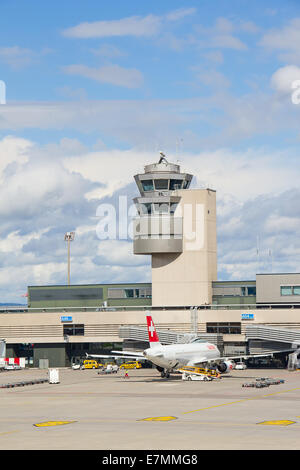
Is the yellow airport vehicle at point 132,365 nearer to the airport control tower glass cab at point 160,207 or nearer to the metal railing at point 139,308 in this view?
the metal railing at point 139,308

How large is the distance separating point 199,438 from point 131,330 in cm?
8753

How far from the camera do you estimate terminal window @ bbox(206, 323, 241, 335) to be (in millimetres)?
130375

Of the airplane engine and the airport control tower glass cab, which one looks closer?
the airplane engine

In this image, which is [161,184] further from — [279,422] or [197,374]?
[279,422]

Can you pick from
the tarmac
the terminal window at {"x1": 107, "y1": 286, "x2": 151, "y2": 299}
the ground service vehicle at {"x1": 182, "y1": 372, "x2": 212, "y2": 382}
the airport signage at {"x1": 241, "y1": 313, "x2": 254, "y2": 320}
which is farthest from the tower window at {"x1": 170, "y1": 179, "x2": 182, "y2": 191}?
the ground service vehicle at {"x1": 182, "y1": 372, "x2": 212, "y2": 382}

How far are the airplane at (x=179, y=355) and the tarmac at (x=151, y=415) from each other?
7.00 ft

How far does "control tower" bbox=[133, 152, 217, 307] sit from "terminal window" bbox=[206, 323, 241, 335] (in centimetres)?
560

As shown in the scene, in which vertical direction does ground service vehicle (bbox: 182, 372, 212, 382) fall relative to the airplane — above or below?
below

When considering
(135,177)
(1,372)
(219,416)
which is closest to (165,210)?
(135,177)

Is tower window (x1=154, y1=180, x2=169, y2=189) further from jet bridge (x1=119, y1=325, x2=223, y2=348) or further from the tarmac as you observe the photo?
the tarmac

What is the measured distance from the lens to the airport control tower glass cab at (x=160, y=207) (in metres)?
136
